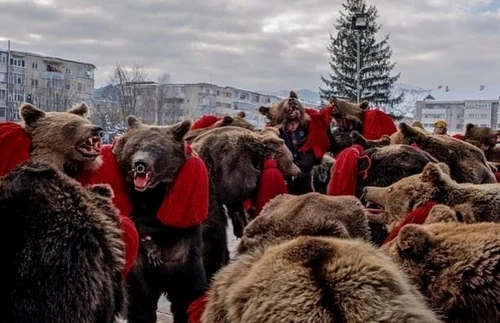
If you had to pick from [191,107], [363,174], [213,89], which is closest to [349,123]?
[363,174]

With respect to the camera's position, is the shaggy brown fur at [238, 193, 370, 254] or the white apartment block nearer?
the shaggy brown fur at [238, 193, 370, 254]

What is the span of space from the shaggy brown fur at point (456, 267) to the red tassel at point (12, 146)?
2039 millimetres

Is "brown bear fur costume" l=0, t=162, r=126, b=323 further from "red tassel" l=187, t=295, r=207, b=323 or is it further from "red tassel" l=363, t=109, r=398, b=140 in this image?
"red tassel" l=363, t=109, r=398, b=140

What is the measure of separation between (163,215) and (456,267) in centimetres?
216

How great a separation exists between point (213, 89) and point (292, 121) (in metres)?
89.4

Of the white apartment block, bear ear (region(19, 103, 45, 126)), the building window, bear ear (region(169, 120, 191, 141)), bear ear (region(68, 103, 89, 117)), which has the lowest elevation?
bear ear (region(169, 120, 191, 141))

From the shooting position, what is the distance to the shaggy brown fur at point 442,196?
3045mm

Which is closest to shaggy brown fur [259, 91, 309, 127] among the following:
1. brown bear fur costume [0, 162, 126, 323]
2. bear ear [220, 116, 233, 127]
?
bear ear [220, 116, 233, 127]

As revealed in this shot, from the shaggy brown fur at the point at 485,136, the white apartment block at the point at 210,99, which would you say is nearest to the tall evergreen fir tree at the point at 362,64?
the shaggy brown fur at the point at 485,136

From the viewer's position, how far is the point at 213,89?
95.2 m

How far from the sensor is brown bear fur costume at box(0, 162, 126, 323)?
2.22 m

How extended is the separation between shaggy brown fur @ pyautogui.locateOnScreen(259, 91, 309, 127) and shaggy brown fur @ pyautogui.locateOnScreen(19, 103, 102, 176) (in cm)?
312

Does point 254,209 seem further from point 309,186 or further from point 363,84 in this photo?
point 363,84

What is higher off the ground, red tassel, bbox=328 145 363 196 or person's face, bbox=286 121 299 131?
person's face, bbox=286 121 299 131
